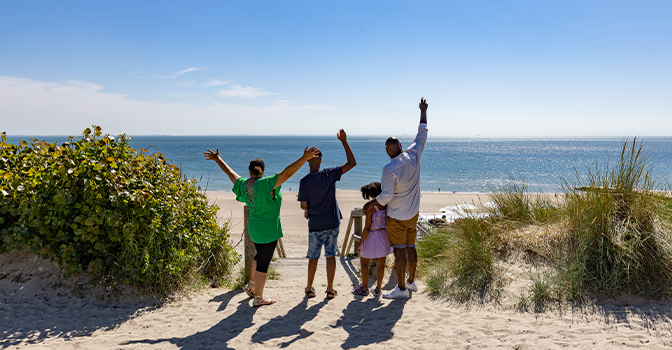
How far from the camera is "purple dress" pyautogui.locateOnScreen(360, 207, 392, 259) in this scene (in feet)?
15.2

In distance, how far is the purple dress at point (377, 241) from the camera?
463cm

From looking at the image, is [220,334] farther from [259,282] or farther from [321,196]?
[321,196]

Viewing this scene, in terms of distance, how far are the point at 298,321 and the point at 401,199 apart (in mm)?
1839

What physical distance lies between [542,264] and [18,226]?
272 inches

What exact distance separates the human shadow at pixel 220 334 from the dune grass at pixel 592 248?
240 centimetres

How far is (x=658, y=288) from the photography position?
4180mm

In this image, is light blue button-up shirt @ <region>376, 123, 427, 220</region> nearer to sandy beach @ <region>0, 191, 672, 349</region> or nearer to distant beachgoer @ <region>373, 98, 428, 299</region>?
distant beachgoer @ <region>373, 98, 428, 299</region>

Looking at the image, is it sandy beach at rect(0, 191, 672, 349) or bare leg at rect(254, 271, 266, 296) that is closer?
sandy beach at rect(0, 191, 672, 349)

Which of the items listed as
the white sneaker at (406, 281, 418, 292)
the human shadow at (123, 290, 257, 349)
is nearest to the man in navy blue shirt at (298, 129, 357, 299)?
the human shadow at (123, 290, 257, 349)

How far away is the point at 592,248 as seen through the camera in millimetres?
4543

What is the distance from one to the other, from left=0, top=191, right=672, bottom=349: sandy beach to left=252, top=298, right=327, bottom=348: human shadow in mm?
11

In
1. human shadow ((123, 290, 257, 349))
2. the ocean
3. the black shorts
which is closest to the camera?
human shadow ((123, 290, 257, 349))

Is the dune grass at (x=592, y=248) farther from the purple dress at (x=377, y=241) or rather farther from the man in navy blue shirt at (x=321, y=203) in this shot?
the man in navy blue shirt at (x=321, y=203)

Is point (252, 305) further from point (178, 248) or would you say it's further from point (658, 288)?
point (658, 288)
